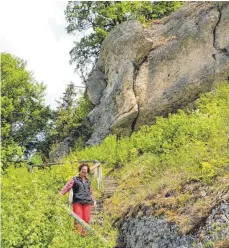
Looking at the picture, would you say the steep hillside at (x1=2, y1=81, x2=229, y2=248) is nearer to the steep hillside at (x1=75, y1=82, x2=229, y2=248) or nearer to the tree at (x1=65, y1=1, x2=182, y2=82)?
the steep hillside at (x1=75, y1=82, x2=229, y2=248)

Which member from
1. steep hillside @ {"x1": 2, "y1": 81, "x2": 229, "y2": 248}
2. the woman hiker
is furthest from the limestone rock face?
the woman hiker

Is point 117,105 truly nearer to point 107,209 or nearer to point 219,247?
point 107,209

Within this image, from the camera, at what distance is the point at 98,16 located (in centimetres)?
3309

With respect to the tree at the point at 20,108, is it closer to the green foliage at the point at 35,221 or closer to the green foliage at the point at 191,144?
the green foliage at the point at 191,144

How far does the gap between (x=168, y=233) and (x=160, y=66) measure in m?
16.3

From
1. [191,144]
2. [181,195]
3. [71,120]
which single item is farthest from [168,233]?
[71,120]

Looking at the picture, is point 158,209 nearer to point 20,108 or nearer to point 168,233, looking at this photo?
point 168,233

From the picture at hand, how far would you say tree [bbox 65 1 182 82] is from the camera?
31.3 meters

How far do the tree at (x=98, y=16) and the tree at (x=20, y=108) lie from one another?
431 cm

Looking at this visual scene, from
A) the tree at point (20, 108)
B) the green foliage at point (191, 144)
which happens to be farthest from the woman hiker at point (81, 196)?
the tree at point (20, 108)

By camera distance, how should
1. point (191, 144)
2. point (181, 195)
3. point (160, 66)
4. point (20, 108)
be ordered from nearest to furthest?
point (181, 195), point (191, 144), point (160, 66), point (20, 108)

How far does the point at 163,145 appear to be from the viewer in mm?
13852

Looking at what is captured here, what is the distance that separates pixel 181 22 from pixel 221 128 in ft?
43.8

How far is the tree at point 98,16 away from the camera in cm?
3134
